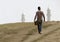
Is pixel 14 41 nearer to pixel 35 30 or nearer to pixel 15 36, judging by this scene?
pixel 15 36

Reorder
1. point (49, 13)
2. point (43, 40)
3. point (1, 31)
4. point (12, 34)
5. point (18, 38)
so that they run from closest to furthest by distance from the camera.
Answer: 1. point (43, 40)
2. point (18, 38)
3. point (12, 34)
4. point (1, 31)
5. point (49, 13)

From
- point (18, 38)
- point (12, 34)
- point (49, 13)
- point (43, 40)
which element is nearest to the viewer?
point (43, 40)

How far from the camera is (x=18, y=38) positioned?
21.5m

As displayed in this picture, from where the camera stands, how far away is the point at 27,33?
23516 mm

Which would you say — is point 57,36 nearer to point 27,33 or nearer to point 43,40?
point 43,40

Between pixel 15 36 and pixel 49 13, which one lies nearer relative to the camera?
pixel 15 36

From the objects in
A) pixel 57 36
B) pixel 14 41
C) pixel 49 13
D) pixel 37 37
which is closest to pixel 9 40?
pixel 14 41

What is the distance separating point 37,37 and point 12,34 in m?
3.15

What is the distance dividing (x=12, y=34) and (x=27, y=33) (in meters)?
1.33

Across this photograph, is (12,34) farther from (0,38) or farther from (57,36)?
(57,36)

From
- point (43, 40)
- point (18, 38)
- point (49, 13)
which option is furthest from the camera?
point (49, 13)

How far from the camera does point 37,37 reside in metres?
21.2

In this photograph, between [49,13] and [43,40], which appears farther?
[49,13]

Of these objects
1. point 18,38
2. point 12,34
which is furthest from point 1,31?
point 18,38
